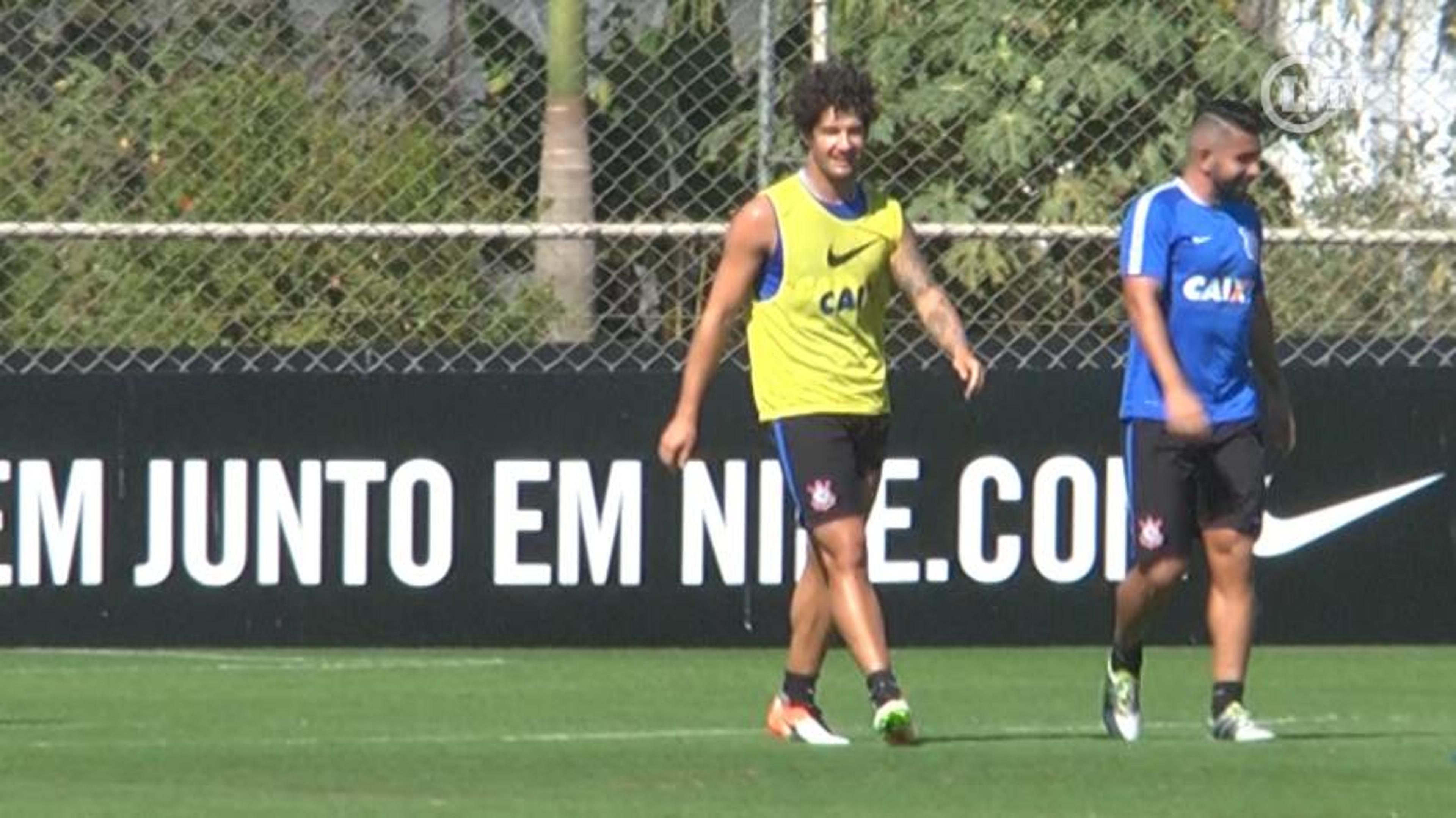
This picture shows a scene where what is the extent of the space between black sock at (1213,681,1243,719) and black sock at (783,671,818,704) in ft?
3.55

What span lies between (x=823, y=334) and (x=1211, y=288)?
107cm

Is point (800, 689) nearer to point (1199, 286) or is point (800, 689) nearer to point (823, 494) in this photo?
point (823, 494)

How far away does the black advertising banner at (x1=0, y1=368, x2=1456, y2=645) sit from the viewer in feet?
43.1

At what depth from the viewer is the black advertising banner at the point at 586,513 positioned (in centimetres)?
1312

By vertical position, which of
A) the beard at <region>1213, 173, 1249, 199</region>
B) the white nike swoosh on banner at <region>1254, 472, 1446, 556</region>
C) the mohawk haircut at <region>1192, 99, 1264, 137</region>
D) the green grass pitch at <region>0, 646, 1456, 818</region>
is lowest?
the green grass pitch at <region>0, 646, 1456, 818</region>

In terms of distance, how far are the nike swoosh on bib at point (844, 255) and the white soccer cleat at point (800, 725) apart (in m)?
1.18

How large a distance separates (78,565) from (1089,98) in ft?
13.2

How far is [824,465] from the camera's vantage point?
10.0 meters

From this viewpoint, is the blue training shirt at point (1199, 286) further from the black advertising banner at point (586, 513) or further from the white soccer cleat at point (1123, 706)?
the black advertising banner at point (586, 513)

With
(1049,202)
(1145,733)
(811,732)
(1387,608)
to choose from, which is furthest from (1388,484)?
(811,732)

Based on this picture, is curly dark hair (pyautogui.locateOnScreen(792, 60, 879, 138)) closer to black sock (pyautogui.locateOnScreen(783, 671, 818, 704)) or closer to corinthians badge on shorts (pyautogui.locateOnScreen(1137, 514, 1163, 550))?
corinthians badge on shorts (pyautogui.locateOnScreen(1137, 514, 1163, 550))

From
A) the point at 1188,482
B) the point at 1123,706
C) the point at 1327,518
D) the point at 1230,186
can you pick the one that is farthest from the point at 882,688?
the point at 1327,518

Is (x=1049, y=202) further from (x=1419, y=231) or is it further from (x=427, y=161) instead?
(x=427, y=161)

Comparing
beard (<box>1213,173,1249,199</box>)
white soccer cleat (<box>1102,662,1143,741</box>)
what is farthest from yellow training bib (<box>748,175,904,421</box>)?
white soccer cleat (<box>1102,662,1143,741</box>)
